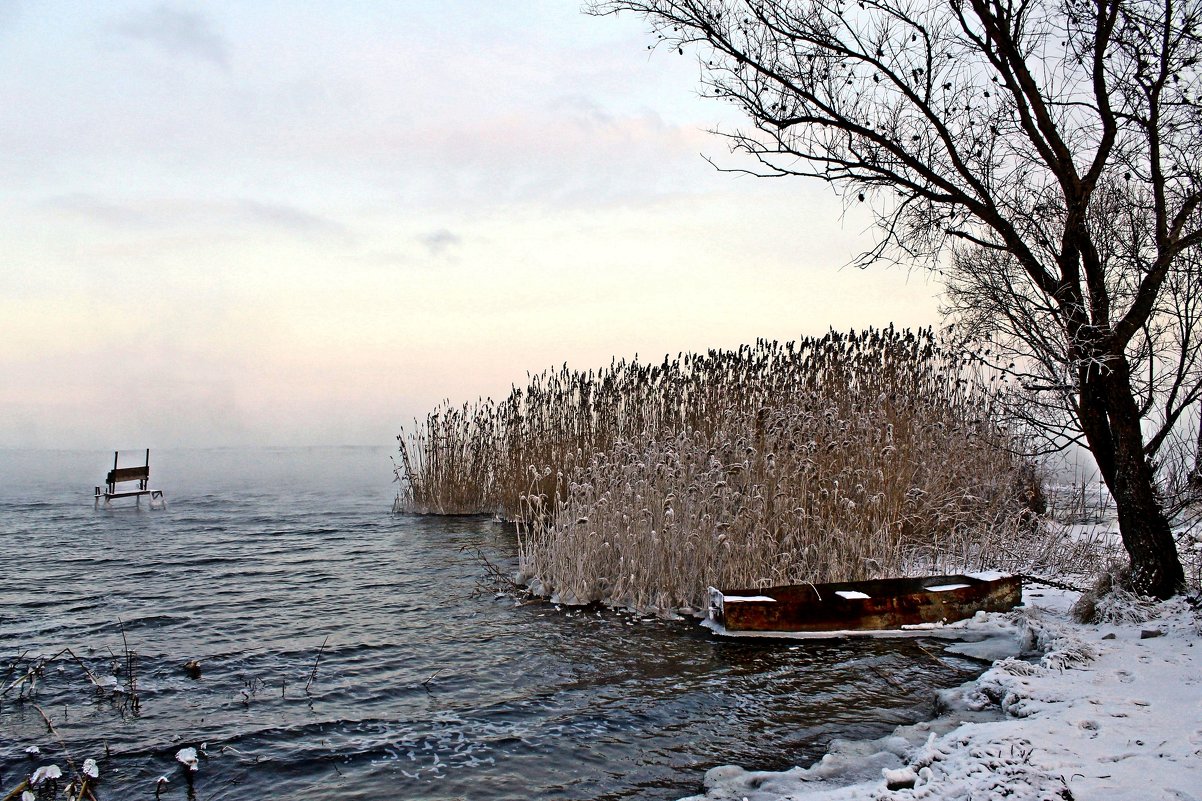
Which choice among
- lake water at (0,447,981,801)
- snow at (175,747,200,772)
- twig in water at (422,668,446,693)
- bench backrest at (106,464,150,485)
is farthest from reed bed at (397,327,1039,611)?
bench backrest at (106,464,150,485)

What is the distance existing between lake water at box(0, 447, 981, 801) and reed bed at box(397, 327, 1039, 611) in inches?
27.3

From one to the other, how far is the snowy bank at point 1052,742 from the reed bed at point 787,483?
6.66 ft

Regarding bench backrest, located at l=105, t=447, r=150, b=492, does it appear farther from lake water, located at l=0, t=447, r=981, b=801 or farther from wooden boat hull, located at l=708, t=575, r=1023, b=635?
Result: wooden boat hull, located at l=708, t=575, r=1023, b=635

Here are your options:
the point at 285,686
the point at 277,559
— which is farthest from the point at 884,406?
the point at 277,559

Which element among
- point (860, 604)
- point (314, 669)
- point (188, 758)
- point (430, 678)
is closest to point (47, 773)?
point (188, 758)

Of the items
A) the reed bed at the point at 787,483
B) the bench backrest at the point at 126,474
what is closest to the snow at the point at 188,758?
the reed bed at the point at 787,483

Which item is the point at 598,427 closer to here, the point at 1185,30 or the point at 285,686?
the point at 285,686

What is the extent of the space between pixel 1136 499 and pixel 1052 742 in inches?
114

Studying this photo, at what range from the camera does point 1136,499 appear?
550 cm

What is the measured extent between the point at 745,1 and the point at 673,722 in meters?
5.43

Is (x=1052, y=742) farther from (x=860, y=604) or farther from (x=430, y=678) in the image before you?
(x=430, y=678)

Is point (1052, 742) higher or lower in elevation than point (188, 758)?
higher

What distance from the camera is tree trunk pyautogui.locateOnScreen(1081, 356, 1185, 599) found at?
18.0 ft

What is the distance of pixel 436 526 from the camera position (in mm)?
13375
